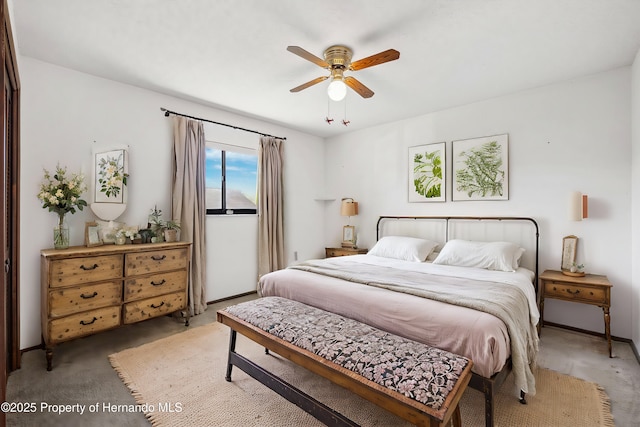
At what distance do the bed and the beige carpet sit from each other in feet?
0.71

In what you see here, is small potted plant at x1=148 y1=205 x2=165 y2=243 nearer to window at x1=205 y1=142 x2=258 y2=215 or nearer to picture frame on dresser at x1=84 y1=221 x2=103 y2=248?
picture frame on dresser at x1=84 y1=221 x2=103 y2=248

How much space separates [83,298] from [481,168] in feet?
14.8

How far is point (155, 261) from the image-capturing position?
10.3 ft

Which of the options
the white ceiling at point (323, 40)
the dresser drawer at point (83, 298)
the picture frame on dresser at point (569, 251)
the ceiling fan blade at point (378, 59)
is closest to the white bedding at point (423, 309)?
the picture frame on dresser at point (569, 251)

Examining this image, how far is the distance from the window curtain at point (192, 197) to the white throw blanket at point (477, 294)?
1467mm

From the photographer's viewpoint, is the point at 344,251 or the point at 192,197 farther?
the point at 344,251

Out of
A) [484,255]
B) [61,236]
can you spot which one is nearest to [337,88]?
[484,255]

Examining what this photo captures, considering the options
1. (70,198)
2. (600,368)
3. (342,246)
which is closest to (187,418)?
(70,198)

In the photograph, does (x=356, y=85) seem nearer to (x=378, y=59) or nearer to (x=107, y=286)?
(x=378, y=59)

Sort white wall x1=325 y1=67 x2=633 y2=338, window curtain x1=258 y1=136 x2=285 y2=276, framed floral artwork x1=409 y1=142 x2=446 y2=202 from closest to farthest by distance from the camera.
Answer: white wall x1=325 y1=67 x2=633 y2=338 < framed floral artwork x1=409 y1=142 x2=446 y2=202 < window curtain x1=258 y1=136 x2=285 y2=276

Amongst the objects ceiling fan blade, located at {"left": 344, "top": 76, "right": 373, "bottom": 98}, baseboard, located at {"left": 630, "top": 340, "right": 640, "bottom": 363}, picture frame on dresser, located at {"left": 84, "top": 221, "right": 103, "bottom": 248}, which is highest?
ceiling fan blade, located at {"left": 344, "top": 76, "right": 373, "bottom": 98}

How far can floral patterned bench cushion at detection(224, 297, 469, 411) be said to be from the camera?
1.42 meters

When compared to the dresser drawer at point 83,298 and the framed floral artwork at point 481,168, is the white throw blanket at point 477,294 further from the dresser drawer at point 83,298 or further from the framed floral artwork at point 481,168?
the dresser drawer at point 83,298

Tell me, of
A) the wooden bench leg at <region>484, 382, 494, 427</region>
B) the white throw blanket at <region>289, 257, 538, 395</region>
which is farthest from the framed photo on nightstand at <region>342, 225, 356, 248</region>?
the wooden bench leg at <region>484, 382, 494, 427</region>
